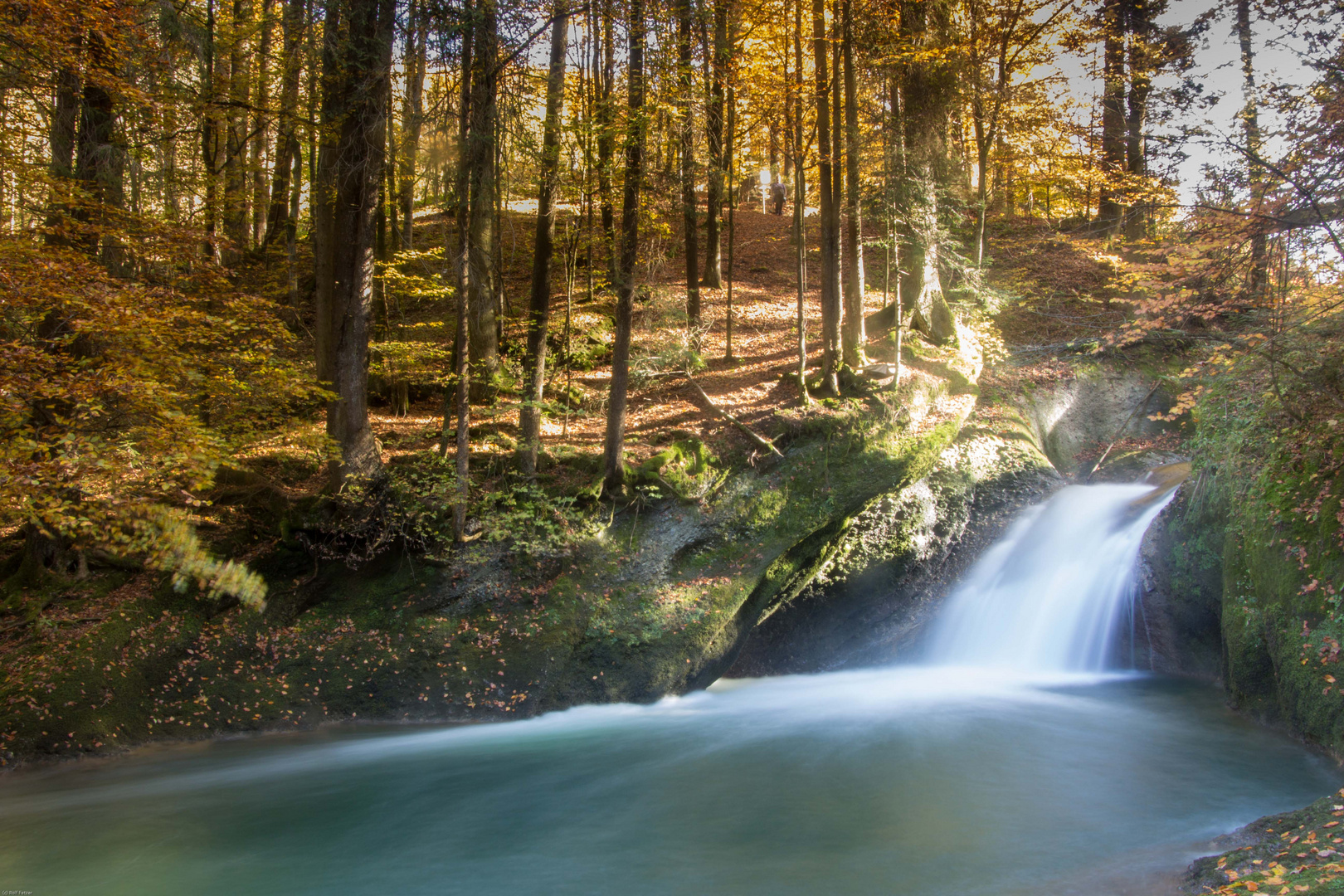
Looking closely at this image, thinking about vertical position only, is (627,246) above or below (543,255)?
below

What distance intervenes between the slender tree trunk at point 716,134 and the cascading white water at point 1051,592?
776 centimetres

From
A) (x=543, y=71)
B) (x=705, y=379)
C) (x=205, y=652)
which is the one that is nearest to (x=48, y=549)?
(x=205, y=652)

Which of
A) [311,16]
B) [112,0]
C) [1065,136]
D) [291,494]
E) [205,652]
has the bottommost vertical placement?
[205,652]

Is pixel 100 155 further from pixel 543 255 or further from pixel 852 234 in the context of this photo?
pixel 852 234

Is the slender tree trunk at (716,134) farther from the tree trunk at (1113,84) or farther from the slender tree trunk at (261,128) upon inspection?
the tree trunk at (1113,84)

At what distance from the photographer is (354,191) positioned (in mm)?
10141

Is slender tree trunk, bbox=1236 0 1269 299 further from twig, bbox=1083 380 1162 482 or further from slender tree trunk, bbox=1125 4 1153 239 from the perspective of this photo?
slender tree trunk, bbox=1125 4 1153 239

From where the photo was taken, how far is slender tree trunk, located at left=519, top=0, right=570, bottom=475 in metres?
10.9

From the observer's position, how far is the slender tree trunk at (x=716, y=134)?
36.7 ft

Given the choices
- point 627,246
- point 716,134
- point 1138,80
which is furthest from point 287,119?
point 1138,80

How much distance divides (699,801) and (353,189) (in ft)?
28.9

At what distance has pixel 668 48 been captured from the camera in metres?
10.8

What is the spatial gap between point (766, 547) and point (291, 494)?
22.9 feet

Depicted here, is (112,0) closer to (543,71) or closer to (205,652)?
(543,71)
